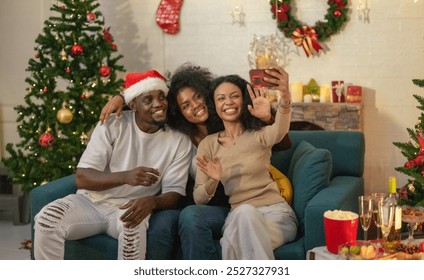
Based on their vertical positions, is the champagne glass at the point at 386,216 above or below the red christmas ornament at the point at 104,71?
below

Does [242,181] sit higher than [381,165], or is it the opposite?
[242,181]

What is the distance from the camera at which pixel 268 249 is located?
226 centimetres

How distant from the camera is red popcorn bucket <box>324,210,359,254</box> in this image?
7.00 ft

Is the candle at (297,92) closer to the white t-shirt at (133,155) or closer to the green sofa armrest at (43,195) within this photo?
the white t-shirt at (133,155)

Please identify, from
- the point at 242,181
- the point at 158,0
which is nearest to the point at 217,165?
the point at 242,181

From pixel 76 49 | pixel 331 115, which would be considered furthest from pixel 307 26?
pixel 76 49

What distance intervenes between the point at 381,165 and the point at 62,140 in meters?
2.14

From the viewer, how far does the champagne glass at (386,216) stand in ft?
6.83

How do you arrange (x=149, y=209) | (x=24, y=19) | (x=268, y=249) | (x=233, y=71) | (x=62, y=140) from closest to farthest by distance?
(x=268, y=249)
(x=149, y=209)
(x=62, y=140)
(x=24, y=19)
(x=233, y=71)

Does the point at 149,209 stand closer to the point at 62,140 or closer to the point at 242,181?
the point at 242,181

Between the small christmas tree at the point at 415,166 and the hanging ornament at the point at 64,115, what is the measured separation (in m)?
1.95

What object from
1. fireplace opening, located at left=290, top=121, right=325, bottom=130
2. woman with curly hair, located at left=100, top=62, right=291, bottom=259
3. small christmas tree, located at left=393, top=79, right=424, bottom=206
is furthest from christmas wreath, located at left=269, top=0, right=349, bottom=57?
woman with curly hair, located at left=100, top=62, right=291, bottom=259

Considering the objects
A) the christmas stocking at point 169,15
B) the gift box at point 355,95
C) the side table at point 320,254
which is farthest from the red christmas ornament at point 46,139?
the side table at point 320,254

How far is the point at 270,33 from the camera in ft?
14.8
